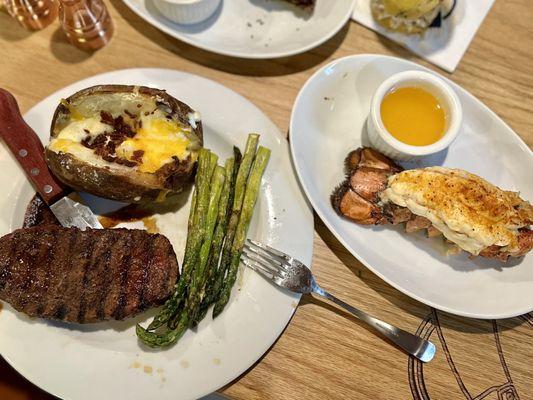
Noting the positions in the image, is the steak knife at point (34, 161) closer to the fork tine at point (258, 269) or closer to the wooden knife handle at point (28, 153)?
the wooden knife handle at point (28, 153)

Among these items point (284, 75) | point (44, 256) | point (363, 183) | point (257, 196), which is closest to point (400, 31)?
Answer: point (284, 75)

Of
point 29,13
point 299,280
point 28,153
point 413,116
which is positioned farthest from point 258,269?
point 29,13

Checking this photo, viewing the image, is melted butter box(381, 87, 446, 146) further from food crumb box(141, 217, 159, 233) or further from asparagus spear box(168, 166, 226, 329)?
food crumb box(141, 217, 159, 233)

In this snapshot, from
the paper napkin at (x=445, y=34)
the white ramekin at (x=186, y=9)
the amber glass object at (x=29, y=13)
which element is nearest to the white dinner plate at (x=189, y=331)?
the white ramekin at (x=186, y=9)

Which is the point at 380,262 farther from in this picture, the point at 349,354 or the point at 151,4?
the point at 151,4

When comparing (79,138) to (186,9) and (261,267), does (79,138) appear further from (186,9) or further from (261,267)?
(261,267)
